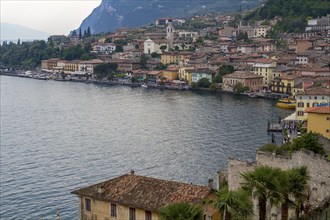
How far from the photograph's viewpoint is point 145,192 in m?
19.5

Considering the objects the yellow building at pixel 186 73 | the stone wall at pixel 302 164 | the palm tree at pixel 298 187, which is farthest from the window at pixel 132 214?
the yellow building at pixel 186 73

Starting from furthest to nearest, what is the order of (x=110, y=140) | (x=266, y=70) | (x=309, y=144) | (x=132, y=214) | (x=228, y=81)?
(x=228, y=81), (x=266, y=70), (x=110, y=140), (x=309, y=144), (x=132, y=214)

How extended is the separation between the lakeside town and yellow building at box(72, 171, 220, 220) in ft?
0.11

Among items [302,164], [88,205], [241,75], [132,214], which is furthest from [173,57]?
[132,214]

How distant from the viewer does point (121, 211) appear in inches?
757

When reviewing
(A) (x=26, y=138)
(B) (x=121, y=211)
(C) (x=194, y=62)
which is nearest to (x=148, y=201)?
(B) (x=121, y=211)

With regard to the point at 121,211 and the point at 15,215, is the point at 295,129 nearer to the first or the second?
the point at 15,215

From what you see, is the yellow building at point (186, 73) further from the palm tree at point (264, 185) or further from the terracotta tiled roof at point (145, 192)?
the palm tree at point (264, 185)

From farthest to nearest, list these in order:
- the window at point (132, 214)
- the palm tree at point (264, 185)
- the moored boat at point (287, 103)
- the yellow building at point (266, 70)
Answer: the yellow building at point (266, 70) < the moored boat at point (287, 103) < the window at point (132, 214) < the palm tree at point (264, 185)

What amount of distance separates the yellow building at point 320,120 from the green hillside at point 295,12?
76.5 meters

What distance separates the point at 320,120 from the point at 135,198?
2547 centimetres

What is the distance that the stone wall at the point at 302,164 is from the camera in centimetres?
2023

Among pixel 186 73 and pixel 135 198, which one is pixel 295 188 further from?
pixel 186 73

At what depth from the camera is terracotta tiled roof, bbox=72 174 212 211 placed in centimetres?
1883
